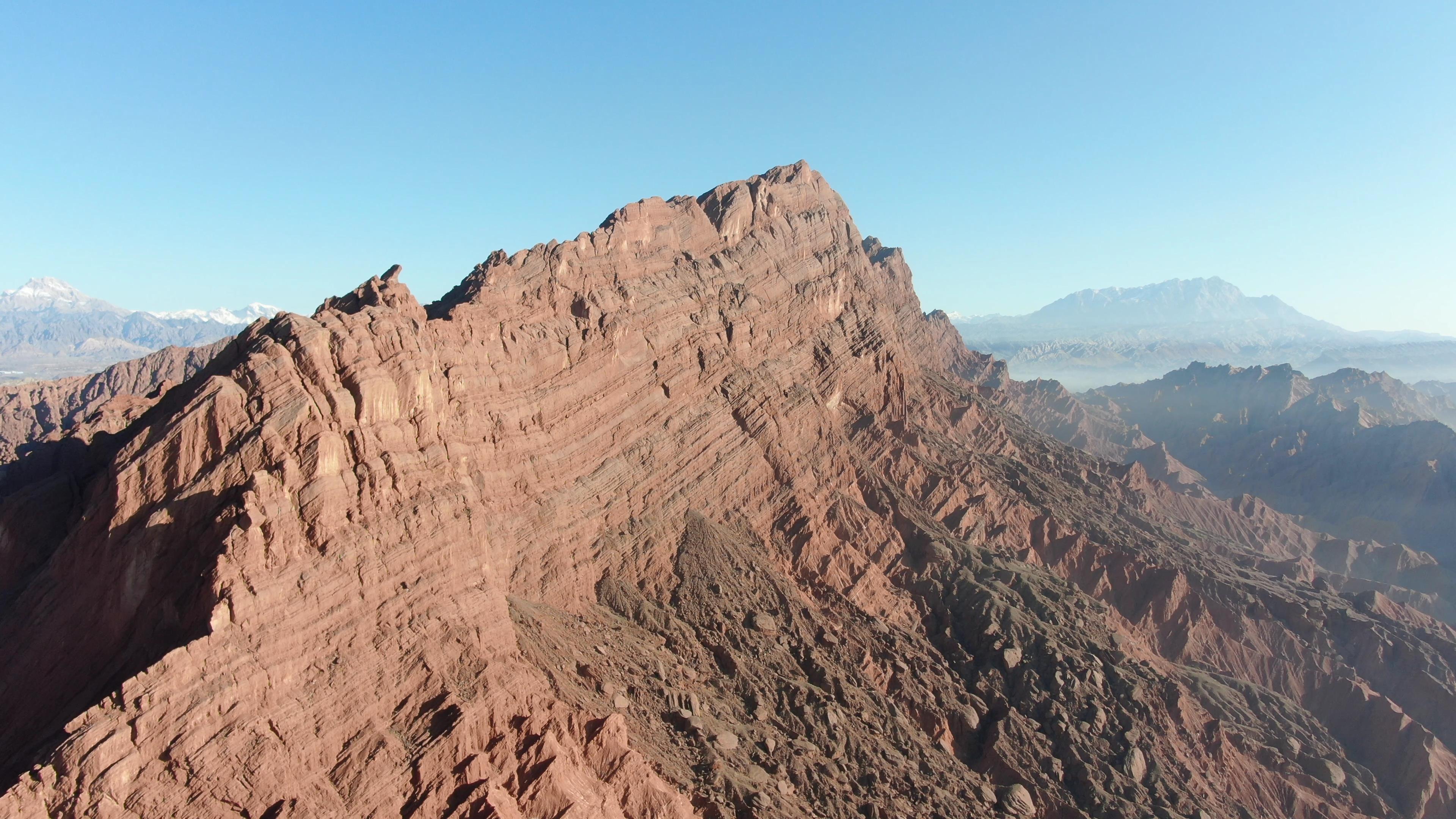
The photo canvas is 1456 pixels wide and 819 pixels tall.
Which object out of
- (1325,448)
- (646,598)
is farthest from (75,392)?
(1325,448)

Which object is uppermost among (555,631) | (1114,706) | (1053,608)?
(555,631)

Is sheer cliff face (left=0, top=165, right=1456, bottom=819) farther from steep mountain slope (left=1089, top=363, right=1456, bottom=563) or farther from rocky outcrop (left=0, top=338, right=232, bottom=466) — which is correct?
steep mountain slope (left=1089, top=363, right=1456, bottom=563)

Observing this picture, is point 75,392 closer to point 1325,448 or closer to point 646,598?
point 646,598

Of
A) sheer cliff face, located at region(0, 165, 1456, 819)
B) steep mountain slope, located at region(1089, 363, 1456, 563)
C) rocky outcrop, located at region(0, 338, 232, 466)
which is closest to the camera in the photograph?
sheer cliff face, located at region(0, 165, 1456, 819)

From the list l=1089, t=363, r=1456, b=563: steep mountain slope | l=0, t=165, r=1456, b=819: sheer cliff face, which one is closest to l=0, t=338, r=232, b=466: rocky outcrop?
l=0, t=165, r=1456, b=819: sheer cliff face

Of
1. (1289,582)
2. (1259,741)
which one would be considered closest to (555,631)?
(1259,741)

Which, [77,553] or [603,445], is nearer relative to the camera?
[77,553]

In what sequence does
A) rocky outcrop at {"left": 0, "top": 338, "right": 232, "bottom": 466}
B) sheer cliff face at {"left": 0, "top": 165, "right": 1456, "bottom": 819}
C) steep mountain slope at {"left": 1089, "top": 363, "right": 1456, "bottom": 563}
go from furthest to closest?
steep mountain slope at {"left": 1089, "top": 363, "right": 1456, "bottom": 563} < rocky outcrop at {"left": 0, "top": 338, "right": 232, "bottom": 466} < sheer cliff face at {"left": 0, "top": 165, "right": 1456, "bottom": 819}

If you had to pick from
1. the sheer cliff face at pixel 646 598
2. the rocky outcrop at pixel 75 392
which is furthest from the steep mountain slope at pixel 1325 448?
the rocky outcrop at pixel 75 392

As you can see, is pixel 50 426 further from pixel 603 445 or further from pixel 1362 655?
pixel 1362 655
